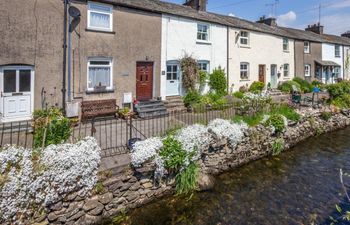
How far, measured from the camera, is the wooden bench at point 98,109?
36.9ft

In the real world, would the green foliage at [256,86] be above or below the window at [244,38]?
below

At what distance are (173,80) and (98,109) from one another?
18.5 ft

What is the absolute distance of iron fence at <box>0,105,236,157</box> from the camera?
24.6 feet

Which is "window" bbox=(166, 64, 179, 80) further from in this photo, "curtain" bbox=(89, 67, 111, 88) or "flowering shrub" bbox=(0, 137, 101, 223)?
"flowering shrub" bbox=(0, 137, 101, 223)

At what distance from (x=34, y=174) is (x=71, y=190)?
892mm

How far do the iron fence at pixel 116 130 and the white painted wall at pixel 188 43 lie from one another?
4308 millimetres

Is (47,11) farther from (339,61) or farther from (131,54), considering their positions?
(339,61)

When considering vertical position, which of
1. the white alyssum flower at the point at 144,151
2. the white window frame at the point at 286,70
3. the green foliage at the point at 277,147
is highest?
the white window frame at the point at 286,70

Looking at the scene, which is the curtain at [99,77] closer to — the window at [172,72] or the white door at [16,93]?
the white door at [16,93]

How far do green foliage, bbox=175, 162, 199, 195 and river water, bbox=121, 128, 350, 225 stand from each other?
0.83ft

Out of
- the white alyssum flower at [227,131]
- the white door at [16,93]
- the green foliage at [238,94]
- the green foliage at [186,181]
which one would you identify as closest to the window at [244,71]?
the green foliage at [238,94]

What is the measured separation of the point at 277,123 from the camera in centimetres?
1059

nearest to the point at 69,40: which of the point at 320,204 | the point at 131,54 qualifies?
the point at 131,54

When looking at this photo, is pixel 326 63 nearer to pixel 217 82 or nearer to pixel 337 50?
pixel 337 50
